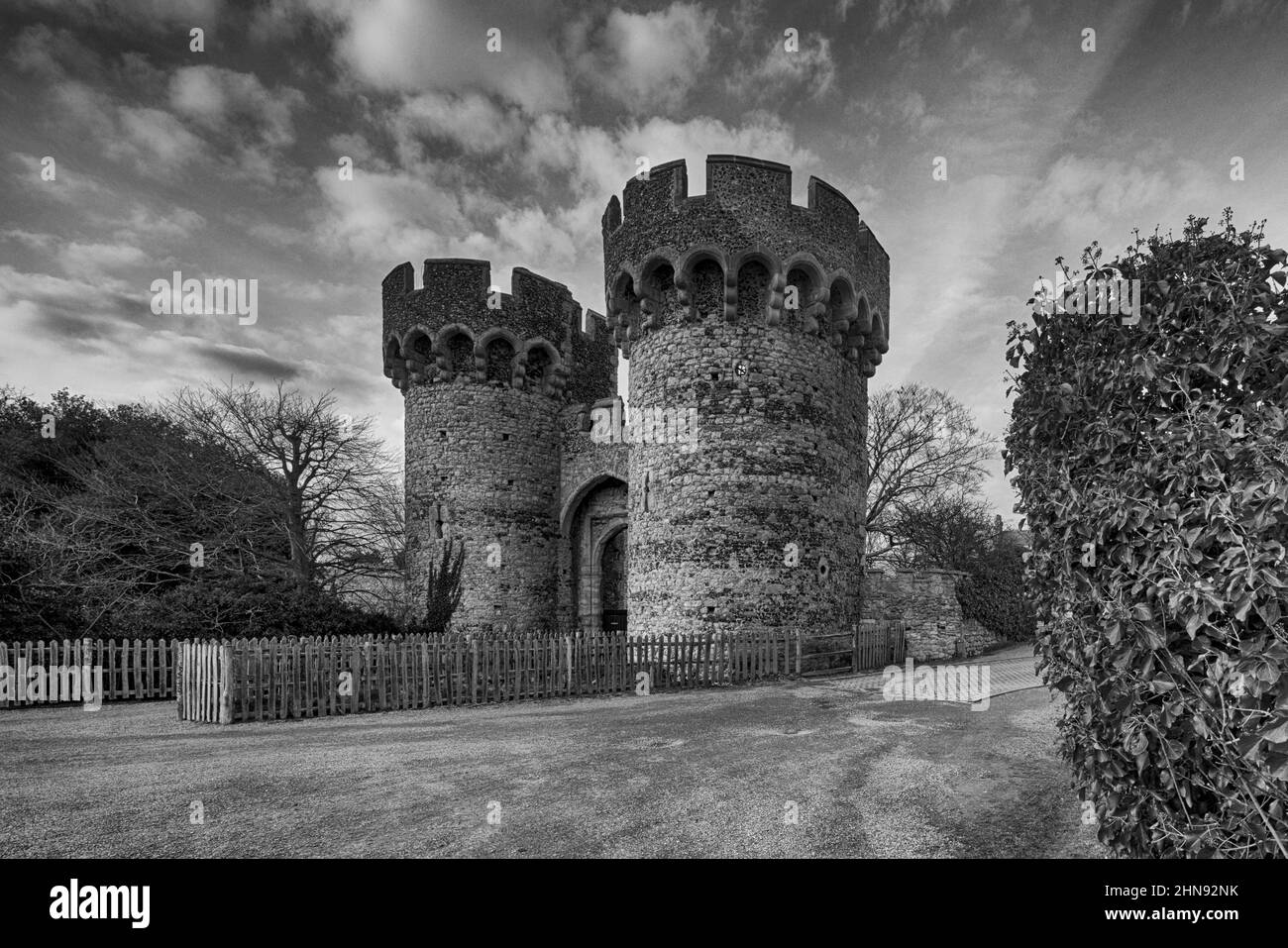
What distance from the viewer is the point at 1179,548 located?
9.50ft

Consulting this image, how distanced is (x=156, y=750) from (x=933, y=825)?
26.5ft

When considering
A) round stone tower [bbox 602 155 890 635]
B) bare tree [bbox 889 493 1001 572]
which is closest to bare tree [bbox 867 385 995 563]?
bare tree [bbox 889 493 1001 572]

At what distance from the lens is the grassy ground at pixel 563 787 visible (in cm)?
450

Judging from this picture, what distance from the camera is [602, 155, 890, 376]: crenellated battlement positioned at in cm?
1510

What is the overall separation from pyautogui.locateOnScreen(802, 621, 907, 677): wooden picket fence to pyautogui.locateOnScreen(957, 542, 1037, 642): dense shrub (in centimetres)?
486

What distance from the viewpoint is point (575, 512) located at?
2138 cm

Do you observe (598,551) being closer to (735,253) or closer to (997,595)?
(735,253)

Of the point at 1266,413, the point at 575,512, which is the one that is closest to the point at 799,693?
the point at 1266,413

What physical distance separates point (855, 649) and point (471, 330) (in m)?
13.5

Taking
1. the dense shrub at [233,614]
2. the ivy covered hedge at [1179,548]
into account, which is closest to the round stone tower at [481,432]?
the dense shrub at [233,614]

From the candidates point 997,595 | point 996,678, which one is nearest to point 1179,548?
point 996,678

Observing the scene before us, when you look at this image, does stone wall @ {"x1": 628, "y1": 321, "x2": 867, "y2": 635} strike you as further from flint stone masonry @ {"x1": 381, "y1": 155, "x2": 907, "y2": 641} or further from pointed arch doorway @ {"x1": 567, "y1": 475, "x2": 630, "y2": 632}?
pointed arch doorway @ {"x1": 567, "y1": 475, "x2": 630, "y2": 632}

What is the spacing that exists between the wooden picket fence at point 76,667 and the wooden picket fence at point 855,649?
11.8m
